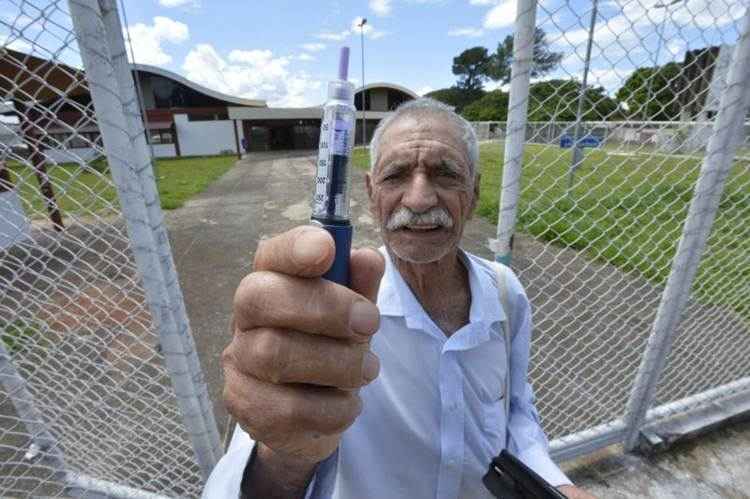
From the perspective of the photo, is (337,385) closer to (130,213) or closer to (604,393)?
(130,213)

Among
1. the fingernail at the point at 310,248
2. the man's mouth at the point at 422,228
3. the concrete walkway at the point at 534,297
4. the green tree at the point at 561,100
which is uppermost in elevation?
the green tree at the point at 561,100

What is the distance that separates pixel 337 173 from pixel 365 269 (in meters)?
0.16

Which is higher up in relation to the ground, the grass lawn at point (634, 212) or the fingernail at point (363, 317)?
the fingernail at point (363, 317)

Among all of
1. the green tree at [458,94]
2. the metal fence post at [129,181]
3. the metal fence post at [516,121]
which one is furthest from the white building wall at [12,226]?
the green tree at [458,94]

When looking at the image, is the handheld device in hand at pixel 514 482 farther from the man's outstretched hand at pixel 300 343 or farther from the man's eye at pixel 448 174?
the man's eye at pixel 448 174

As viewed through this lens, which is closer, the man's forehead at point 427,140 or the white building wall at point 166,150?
the man's forehead at point 427,140

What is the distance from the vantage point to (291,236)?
0.51m

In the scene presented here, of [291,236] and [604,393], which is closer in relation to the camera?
[291,236]

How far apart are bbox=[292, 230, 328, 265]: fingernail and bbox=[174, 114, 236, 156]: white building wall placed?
33056 millimetres

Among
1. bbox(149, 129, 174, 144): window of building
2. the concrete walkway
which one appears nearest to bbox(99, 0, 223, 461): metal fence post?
the concrete walkway

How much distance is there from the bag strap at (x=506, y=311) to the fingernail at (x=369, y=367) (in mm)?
826

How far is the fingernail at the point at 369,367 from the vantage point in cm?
59

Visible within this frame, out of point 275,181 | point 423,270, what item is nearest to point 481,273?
point 423,270

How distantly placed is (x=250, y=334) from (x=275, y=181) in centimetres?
1308
